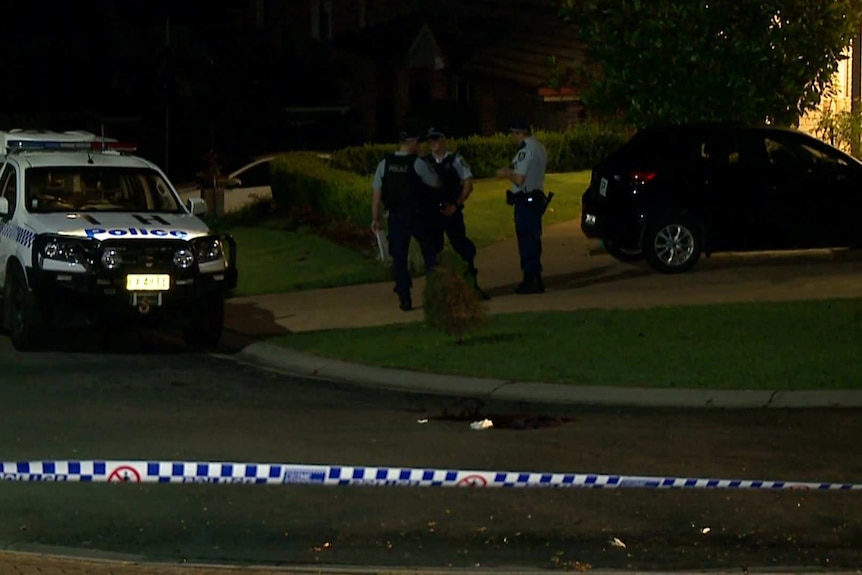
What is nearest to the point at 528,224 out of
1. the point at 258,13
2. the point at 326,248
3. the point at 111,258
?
the point at 111,258

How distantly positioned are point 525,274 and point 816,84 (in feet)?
21.7

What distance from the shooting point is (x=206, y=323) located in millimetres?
14367

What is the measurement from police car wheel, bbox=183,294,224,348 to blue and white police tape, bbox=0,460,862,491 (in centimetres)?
507

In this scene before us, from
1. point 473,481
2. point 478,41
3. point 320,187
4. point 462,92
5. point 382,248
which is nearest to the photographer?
point 473,481

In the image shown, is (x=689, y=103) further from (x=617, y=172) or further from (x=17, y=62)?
(x=17, y=62)

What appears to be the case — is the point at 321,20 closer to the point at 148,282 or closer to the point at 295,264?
the point at 295,264

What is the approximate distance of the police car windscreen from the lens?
14695mm

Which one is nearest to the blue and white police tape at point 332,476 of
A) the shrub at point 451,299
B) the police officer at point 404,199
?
the shrub at point 451,299

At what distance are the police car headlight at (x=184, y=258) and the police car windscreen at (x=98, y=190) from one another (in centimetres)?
110

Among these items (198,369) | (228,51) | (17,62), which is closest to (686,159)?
(198,369)

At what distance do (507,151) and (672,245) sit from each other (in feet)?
32.5

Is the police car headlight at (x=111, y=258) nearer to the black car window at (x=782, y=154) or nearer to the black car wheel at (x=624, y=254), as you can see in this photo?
the black car wheel at (x=624, y=254)

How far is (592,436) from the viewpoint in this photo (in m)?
10.3

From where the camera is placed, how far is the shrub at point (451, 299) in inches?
516
